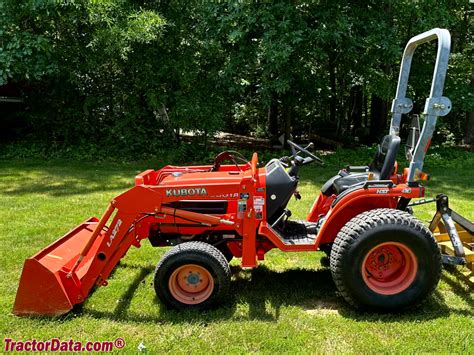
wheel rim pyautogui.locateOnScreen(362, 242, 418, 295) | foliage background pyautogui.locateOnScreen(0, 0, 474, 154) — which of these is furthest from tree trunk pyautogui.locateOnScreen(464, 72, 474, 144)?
wheel rim pyautogui.locateOnScreen(362, 242, 418, 295)

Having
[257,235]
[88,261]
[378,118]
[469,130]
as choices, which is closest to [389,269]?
[257,235]

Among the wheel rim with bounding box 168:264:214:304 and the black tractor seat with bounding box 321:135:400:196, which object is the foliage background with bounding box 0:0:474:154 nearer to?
the black tractor seat with bounding box 321:135:400:196

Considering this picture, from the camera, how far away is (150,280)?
13.7ft

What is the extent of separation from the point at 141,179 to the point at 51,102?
26.7ft

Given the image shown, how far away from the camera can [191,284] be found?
3.56 meters

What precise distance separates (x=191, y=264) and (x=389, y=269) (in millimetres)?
1545

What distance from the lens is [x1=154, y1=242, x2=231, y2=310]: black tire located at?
3.44 metres

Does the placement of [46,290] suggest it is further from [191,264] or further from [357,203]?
[357,203]

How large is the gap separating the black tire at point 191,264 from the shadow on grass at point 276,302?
0.08 metres

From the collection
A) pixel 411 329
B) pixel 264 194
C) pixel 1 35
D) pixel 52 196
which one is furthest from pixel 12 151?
pixel 411 329

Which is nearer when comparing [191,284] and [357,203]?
[191,284]

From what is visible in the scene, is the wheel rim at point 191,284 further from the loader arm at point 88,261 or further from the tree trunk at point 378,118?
the tree trunk at point 378,118

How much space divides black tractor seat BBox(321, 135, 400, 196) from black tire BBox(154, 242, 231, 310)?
1.29 meters

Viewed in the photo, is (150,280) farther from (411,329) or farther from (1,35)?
(1,35)
